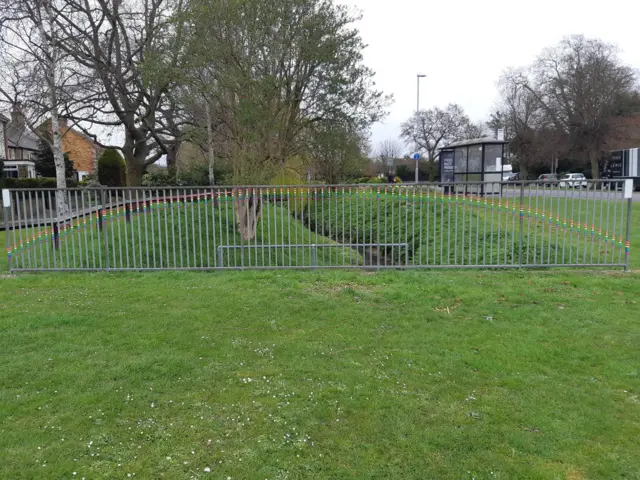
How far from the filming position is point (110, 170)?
36.7m

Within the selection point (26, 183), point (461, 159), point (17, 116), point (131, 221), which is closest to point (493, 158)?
point (461, 159)

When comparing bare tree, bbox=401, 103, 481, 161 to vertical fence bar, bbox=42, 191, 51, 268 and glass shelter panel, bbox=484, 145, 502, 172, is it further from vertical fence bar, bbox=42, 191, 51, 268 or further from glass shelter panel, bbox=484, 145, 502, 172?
vertical fence bar, bbox=42, 191, 51, 268

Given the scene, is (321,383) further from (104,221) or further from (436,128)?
(436,128)

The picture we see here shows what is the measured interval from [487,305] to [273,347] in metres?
3.26

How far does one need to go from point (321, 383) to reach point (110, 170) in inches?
1437

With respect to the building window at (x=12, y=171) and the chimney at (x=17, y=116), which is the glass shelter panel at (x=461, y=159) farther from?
the building window at (x=12, y=171)

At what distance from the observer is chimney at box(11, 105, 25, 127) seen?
19.8 meters

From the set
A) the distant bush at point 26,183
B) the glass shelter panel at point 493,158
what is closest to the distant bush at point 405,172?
the glass shelter panel at point 493,158

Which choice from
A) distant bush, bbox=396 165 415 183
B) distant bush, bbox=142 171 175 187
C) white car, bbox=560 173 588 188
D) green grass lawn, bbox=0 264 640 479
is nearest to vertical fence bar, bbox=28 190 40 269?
green grass lawn, bbox=0 264 640 479

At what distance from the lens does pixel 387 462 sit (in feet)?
10.6

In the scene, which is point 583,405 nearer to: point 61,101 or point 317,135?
point 317,135

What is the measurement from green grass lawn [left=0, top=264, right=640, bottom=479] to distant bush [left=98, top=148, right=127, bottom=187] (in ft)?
102

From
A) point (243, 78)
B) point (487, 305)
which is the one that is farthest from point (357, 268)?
point (243, 78)

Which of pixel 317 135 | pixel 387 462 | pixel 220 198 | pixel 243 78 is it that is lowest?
pixel 387 462
